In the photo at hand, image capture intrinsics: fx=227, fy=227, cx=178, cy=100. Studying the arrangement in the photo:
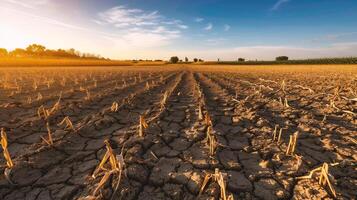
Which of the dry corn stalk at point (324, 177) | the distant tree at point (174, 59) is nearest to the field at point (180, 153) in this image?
the dry corn stalk at point (324, 177)

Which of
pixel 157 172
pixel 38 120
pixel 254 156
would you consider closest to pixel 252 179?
pixel 254 156

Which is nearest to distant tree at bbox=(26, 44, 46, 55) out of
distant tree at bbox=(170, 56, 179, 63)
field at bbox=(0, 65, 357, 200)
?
distant tree at bbox=(170, 56, 179, 63)

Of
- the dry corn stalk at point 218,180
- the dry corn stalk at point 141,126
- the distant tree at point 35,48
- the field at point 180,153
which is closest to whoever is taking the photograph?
the dry corn stalk at point 218,180

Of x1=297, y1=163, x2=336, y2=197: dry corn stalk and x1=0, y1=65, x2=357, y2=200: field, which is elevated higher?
x1=297, y1=163, x2=336, y2=197: dry corn stalk

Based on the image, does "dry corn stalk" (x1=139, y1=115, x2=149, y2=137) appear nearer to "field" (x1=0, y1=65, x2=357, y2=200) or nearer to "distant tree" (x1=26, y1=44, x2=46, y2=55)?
"field" (x1=0, y1=65, x2=357, y2=200)

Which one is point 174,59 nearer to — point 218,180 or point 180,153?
point 180,153

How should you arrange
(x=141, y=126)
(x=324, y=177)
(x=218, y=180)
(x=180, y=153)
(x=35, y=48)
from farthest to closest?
(x=35, y=48), (x=141, y=126), (x=180, y=153), (x=324, y=177), (x=218, y=180)

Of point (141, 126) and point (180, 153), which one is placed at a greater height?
point (141, 126)

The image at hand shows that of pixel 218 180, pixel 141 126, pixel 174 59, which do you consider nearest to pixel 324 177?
pixel 218 180

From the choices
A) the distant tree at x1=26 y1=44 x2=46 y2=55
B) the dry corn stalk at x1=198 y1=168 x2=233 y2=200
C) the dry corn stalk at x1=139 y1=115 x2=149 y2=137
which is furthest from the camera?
the distant tree at x1=26 y1=44 x2=46 y2=55

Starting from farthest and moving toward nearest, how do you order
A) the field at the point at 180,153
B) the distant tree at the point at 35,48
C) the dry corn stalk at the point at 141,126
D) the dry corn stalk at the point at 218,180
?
the distant tree at the point at 35,48 → the dry corn stalk at the point at 141,126 → the field at the point at 180,153 → the dry corn stalk at the point at 218,180

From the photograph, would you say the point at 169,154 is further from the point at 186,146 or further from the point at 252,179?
the point at 252,179

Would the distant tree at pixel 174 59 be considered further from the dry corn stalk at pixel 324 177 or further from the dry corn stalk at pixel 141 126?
the dry corn stalk at pixel 324 177

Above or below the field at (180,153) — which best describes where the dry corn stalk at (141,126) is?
above
